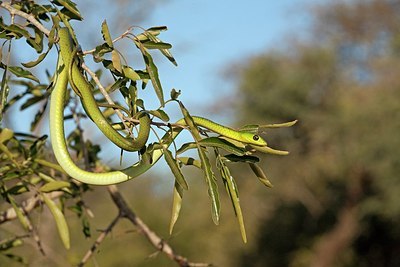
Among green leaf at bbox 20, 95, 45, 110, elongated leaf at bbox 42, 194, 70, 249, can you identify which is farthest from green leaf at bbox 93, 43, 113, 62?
green leaf at bbox 20, 95, 45, 110

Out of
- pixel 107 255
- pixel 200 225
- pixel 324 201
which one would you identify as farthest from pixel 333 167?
pixel 107 255

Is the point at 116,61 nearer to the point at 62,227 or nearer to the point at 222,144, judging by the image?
the point at 222,144

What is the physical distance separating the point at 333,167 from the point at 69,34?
1237 cm

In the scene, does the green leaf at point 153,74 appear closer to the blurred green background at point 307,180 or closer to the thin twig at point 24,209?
the thin twig at point 24,209

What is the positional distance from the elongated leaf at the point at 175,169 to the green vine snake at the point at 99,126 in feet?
0.05

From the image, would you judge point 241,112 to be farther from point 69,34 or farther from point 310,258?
point 69,34

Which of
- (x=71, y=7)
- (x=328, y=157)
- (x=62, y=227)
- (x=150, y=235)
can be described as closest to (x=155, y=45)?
(x=71, y=7)

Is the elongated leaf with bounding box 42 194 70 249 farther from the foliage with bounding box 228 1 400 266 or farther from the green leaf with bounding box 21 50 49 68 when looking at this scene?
the foliage with bounding box 228 1 400 266

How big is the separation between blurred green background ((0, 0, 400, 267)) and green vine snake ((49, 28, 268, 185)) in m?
10.5

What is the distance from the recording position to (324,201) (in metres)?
13.8

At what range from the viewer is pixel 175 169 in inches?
46.5

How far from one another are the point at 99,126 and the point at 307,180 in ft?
42.4

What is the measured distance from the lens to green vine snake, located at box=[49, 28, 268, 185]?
3.70ft

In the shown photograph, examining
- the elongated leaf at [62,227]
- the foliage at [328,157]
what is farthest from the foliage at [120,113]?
the foliage at [328,157]
